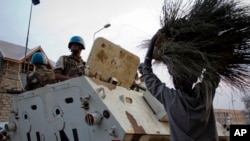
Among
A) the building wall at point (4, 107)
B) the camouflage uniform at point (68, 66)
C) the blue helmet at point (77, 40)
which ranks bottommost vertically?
the building wall at point (4, 107)

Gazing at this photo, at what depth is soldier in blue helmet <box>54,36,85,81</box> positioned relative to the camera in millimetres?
4289

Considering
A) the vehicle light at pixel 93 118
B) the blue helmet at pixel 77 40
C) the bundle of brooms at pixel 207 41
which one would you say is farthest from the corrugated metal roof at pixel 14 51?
the bundle of brooms at pixel 207 41

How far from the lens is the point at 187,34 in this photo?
2066mm

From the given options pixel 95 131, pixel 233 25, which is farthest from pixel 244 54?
pixel 95 131

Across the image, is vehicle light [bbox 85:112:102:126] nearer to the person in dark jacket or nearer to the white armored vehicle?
the white armored vehicle

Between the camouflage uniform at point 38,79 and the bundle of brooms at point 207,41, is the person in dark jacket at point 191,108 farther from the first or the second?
the camouflage uniform at point 38,79

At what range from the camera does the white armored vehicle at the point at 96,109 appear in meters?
2.74

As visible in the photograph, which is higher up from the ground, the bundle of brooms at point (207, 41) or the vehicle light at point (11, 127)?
the bundle of brooms at point (207, 41)

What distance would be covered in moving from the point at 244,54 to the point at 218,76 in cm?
33

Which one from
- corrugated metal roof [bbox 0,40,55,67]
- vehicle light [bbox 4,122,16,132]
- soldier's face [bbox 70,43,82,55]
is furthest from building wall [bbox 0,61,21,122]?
vehicle light [bbox 4,122,16,132]

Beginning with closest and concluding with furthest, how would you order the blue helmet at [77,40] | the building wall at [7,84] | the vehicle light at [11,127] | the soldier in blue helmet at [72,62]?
1. the vehicle light at [11,127]
2. the soldier in blue helmet at [72,62]
3. the blue helmet at [77,40]
4. the building wall at [7,84]

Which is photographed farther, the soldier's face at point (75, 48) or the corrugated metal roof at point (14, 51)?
the corrugated metal roof at point (14, 51)

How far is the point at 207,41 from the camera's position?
2.00 metres

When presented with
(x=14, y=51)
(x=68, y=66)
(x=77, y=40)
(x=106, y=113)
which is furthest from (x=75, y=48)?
(x=14, y=51)
